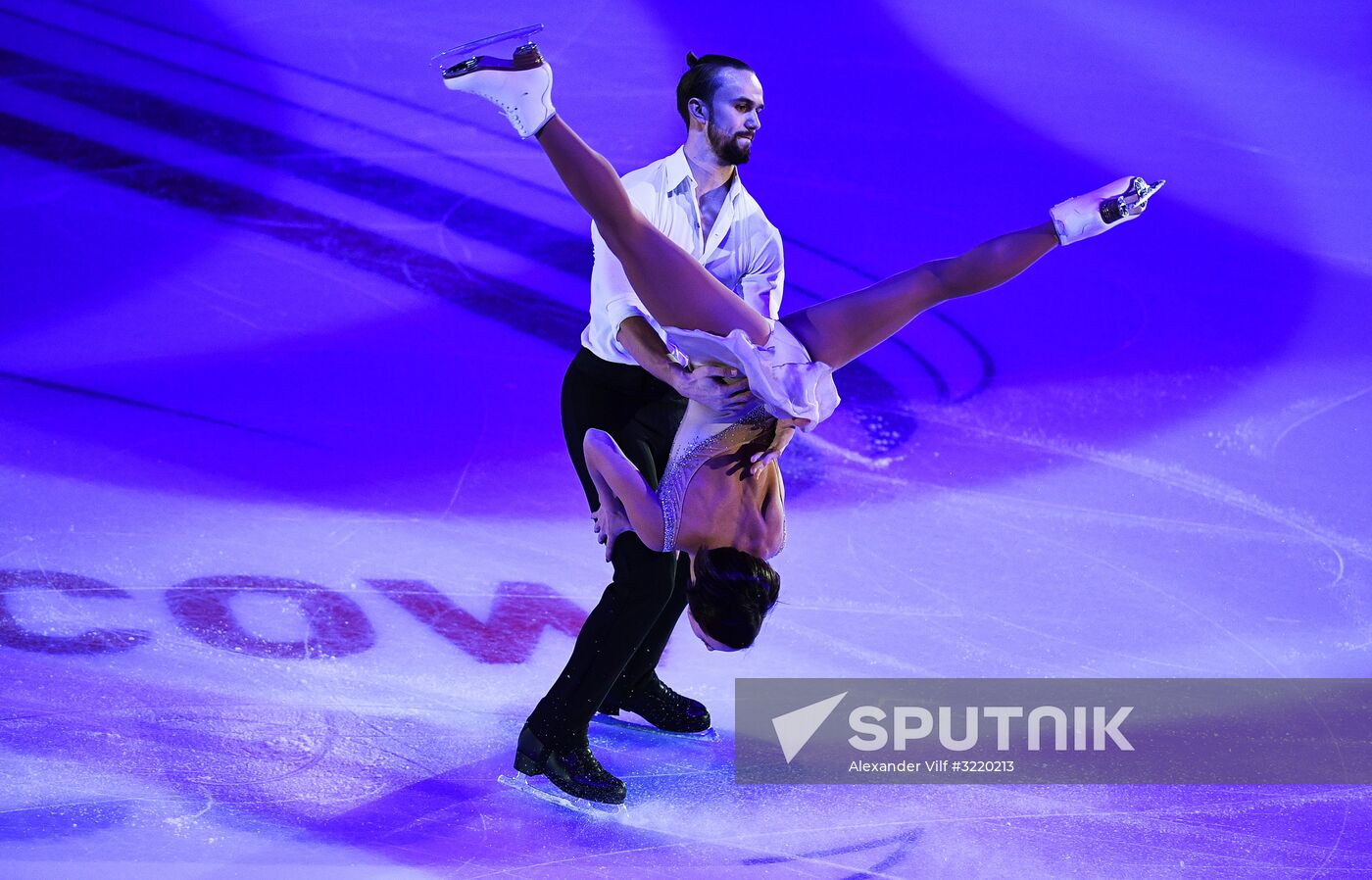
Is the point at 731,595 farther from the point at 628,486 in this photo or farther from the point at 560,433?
the point at 560,433

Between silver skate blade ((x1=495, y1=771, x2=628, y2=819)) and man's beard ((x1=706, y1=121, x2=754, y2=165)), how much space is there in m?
1.66

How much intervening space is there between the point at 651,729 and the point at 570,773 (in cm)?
59

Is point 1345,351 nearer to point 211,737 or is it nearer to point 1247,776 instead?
point 1247,776

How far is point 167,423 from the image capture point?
18.7 feet

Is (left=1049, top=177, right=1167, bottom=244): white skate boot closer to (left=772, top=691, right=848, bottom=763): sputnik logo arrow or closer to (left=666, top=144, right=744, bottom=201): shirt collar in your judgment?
(left=666, top=144, right=744, bottom=201): shirt collar

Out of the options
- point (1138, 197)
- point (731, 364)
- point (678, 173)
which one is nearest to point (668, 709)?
point (731, 364)

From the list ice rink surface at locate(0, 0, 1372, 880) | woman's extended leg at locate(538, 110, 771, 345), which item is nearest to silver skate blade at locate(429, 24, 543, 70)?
woman's extended leg at locate(538, 110, 771, 345)

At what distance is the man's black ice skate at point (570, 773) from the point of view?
365cm

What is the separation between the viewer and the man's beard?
3.83 meters

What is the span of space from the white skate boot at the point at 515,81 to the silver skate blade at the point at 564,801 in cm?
160

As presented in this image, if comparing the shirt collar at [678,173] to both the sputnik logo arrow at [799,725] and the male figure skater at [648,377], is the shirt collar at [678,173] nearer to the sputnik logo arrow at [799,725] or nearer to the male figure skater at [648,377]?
the male figure skater at [648,377]

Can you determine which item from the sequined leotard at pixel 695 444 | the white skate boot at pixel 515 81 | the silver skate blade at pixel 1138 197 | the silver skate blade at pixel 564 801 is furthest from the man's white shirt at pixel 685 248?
the silver skate blade at pixel 564 801

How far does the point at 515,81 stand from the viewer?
10.8ft

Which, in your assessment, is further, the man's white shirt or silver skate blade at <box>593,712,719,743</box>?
silver skate blade at <box>593,712,719,743</box>
